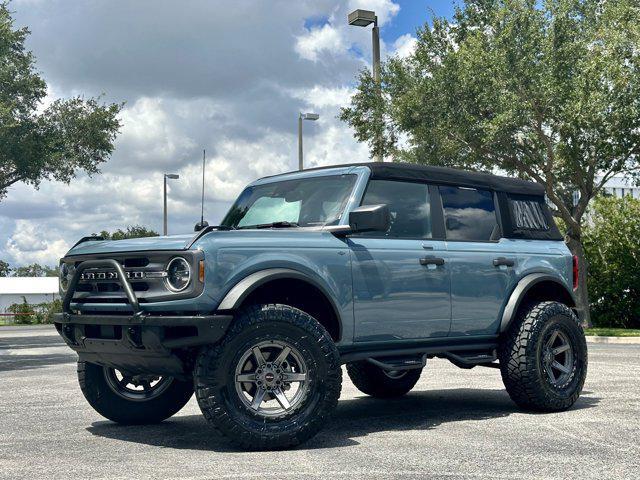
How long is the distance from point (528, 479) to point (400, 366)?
6.60 feet

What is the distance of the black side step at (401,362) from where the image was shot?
22.6 ft

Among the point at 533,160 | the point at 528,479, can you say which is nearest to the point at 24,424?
the point at 528,479

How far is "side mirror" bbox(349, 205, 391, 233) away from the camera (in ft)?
21.3

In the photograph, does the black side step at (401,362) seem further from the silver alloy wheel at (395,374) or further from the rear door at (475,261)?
the silver alloy wheel at (395,374)

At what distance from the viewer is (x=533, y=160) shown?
26.3 meters

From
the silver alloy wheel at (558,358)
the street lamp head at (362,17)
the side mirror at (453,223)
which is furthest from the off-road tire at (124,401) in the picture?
the street lamp head at (362,17)

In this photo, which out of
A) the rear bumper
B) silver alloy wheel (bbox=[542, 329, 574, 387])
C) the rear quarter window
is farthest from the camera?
the rear quarter window

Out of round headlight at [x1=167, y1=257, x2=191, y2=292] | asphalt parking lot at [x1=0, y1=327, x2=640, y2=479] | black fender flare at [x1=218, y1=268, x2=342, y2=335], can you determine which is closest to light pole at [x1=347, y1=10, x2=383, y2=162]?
asphalt parking lot at [x1=0, y1=327, x2=640, y2=479]

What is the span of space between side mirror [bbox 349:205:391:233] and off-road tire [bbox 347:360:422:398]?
9.98 feet

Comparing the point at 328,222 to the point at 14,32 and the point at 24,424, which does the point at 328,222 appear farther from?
the point at 14,32

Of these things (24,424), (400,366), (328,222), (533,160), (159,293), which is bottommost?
(24,424)

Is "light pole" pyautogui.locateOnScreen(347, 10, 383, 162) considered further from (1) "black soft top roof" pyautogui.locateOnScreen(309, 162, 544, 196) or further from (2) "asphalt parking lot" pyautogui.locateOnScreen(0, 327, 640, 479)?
(2) "asphalt parking lot" pyautogui.locateOnScreen(0, 327, 640, 479)

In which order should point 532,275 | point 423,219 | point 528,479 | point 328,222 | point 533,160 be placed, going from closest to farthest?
1. point 528,479
2. point 328,222
3. point 423,219
4. point 532,275
5. point 533,160

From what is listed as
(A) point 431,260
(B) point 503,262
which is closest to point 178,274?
(A) point 431,260
